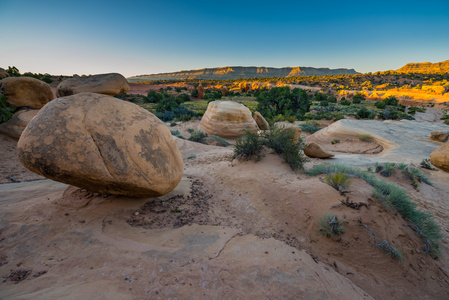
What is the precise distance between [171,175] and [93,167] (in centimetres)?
116

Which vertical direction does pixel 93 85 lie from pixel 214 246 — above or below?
above

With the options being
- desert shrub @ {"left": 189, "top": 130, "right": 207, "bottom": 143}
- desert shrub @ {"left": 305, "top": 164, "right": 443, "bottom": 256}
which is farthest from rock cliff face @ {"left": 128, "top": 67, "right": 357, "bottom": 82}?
desert shrub @ {"left": 305, "top": 164, "right": 443, "bottom": 256}

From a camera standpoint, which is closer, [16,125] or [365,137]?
[16,125]

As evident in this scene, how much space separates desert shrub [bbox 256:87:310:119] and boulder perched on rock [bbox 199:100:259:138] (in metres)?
6.81

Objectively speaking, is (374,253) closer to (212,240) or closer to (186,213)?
(212,240)

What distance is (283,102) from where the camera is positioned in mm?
18609

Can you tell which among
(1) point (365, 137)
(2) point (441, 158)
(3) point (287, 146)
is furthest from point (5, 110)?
(1) point (365, 137)

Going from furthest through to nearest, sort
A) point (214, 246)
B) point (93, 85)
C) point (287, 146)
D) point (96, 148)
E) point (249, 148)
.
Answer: point (93, 85) → point (249, 148) → point (287, 146) → point (96, 148) → point (214, 246)

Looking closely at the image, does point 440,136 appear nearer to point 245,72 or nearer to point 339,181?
point 339,181

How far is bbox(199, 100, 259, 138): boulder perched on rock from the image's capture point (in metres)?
11.9

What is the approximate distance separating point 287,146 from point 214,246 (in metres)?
3.70

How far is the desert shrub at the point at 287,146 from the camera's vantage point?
5.18 metres

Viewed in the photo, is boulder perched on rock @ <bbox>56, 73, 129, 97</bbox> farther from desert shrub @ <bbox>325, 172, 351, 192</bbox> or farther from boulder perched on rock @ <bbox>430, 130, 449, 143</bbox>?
boulder perched on rock @ <bbox>430, 130, 449, 143</bbox>

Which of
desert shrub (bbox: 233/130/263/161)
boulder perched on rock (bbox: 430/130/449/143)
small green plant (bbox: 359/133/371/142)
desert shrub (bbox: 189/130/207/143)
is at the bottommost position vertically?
desert shrub (bbox: 189/130/207/143)
